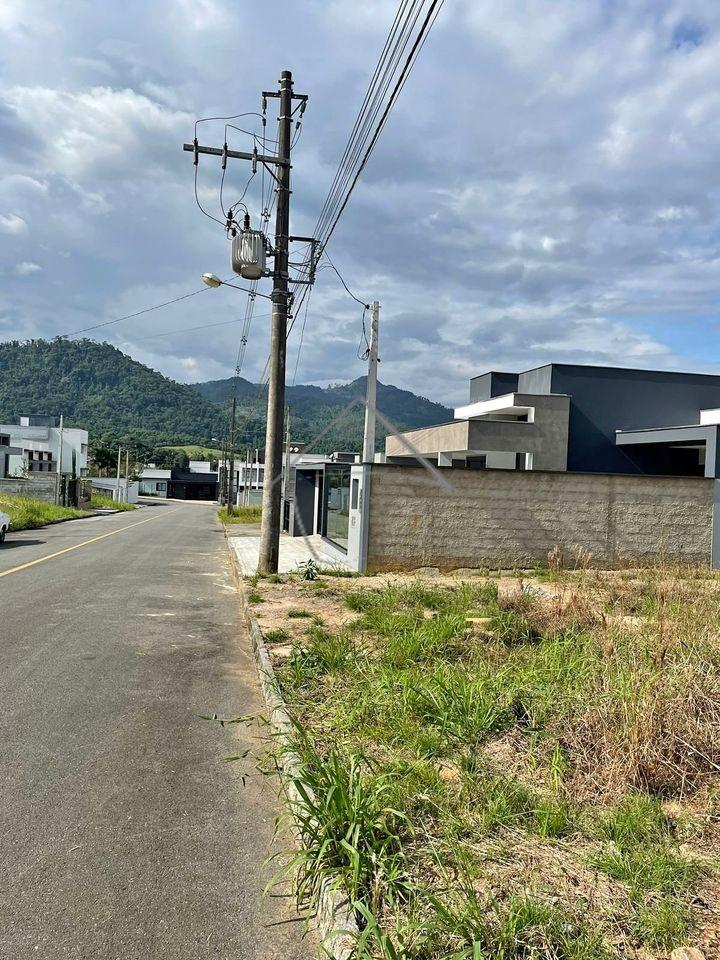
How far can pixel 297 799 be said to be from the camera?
403 centimetres

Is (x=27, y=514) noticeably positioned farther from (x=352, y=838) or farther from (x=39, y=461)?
(x=39, y=461)

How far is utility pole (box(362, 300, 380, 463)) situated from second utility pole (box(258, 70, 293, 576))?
8384 mm

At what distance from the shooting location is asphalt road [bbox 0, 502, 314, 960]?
299 centimetres

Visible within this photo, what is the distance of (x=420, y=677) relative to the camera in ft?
18.3

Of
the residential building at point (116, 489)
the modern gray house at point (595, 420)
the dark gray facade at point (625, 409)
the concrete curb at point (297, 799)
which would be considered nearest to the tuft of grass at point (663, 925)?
the concrete curb at point (297, 799)

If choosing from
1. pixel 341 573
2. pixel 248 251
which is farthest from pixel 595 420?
pixel 248 251

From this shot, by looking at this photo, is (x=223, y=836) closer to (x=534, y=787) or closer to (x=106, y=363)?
(x=534, y=787)

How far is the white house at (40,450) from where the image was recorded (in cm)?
6500

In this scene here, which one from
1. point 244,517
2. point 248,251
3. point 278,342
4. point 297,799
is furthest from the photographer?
point 244,517

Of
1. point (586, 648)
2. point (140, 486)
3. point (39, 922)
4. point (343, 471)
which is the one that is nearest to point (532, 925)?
point (39, 922)

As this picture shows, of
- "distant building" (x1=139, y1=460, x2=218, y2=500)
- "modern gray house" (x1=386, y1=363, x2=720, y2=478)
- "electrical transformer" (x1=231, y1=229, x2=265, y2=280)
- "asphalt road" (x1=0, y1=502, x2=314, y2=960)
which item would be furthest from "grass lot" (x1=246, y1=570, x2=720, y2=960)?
"distant building" (x1=139, y1=460, x2=218, y2=500)

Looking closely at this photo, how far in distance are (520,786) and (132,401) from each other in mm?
154166

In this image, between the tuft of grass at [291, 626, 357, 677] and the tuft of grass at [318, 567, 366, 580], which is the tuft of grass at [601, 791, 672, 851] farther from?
the tuft of grass at [318, 567, 366, 580]

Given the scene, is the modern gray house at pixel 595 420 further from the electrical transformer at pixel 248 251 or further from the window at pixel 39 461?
the window at pixel 39 461
